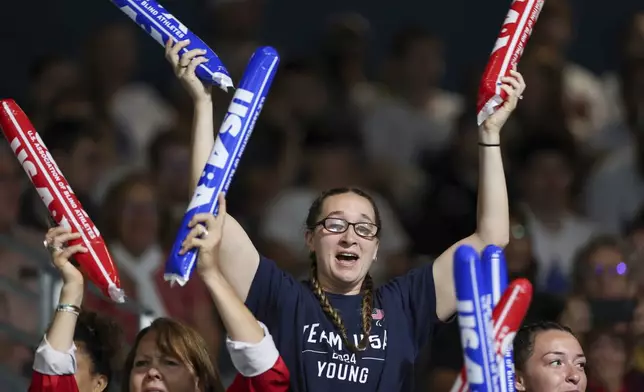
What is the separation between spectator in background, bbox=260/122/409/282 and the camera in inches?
293

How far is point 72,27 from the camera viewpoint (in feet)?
28.3

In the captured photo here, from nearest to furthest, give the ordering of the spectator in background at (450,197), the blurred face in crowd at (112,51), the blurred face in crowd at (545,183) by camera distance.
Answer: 1. the spectator in background at (450,197)
2. the blurred face in crowd at (545,183)
3. the blurred face in crowd at (112,51)

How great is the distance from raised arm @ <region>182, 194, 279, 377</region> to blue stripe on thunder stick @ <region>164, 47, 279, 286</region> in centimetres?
4

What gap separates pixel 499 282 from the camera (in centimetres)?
423

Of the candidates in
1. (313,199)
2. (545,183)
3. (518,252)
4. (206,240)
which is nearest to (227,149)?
(206,240)

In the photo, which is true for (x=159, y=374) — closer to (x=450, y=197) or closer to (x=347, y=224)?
(x=347, y=224)

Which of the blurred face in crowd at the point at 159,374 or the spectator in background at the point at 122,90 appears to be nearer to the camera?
the blurred face in crowd at the point at 159,374

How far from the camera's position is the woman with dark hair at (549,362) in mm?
4914

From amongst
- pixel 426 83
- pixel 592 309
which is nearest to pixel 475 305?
pixel 592 309

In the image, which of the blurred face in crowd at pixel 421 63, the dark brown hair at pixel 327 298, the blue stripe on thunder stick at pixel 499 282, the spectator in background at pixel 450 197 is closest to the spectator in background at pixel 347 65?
the blurred face in crowd at pixel 421 63

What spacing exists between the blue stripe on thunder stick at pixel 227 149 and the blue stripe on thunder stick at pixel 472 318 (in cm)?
86

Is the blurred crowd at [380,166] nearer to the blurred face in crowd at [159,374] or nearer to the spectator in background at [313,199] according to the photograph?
the spectator in background at [313,199]

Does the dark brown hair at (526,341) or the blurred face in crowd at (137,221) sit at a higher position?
the blurred face in crowd at (137,221)

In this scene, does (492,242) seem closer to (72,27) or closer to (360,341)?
(360,341)
